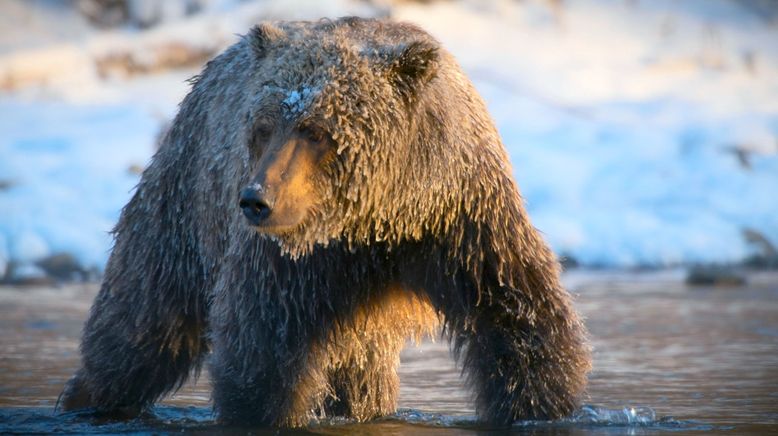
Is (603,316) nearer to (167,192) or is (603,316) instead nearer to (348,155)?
(167,192)

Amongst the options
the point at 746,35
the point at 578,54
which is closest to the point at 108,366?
the point at 578,54

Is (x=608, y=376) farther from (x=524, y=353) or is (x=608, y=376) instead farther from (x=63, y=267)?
(x=63, y=267)

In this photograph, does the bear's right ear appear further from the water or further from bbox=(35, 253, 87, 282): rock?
bbox=(35, 253, 87, 282): rock

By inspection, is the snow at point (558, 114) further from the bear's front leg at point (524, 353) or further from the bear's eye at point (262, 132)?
the bear's eye at point (262, 132)

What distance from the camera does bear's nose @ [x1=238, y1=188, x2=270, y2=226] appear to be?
4434mm

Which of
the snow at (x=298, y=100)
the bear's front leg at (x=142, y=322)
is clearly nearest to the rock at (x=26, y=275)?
the bear's front leg at (x=142, y=322)

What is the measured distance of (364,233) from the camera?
493 centimetres

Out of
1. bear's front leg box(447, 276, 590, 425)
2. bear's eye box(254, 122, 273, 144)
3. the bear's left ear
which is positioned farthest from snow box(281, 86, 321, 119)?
bear's front leg box(447, 276, 590, 425)

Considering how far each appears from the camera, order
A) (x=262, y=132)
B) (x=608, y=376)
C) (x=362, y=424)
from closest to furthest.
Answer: (x=262, y=132) < (x=362, y=424) < (x=608, y=376)

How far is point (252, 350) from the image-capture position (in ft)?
16.6

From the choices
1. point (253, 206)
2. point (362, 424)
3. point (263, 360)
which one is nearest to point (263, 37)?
point (253, 206)

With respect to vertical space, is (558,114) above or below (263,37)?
above

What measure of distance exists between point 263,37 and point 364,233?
3.02ft

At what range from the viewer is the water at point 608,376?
18.2 ft
